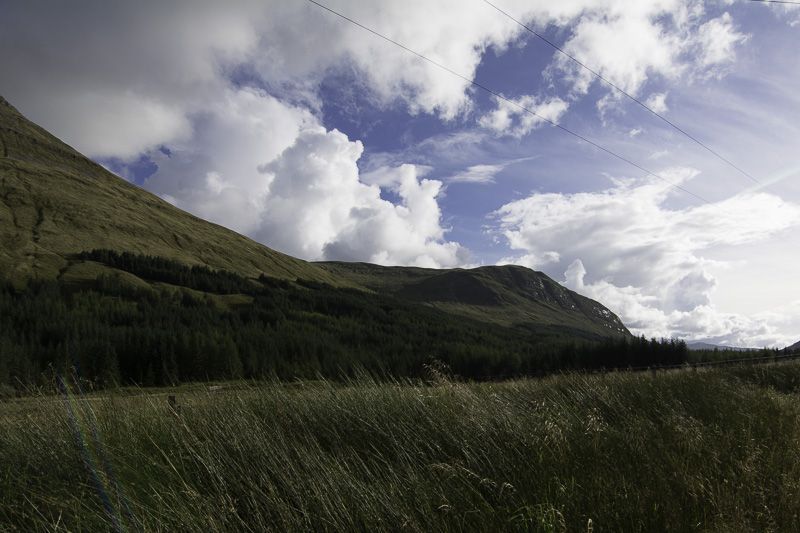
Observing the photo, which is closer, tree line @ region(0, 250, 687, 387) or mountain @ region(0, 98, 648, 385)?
tree line @ region(0, 250, 687, 387)

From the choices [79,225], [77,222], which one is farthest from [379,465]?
[77,222]

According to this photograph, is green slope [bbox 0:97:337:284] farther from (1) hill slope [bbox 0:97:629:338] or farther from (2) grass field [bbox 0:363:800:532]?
(2) grass field [bbox 0:363:800:532]

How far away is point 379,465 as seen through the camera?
452 centimetres

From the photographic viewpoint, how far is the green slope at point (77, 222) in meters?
120

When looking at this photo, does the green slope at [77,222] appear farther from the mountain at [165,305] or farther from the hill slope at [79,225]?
the mountain at [165,305]

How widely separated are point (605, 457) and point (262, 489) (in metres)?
3.01

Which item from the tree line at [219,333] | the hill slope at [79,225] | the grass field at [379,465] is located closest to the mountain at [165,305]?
the tree line at [219,333]

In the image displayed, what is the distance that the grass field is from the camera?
3424 mm

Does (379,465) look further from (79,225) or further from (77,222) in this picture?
(77,222)

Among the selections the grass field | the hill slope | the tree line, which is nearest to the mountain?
the tree line

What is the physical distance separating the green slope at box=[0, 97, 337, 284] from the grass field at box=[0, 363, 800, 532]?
4793 inches

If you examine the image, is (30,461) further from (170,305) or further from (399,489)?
(170,305)

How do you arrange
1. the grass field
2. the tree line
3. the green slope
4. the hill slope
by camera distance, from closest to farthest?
the grass field < the tree line < the hill slope < the green slope

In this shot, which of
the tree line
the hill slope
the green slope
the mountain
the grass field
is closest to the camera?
the grass field
